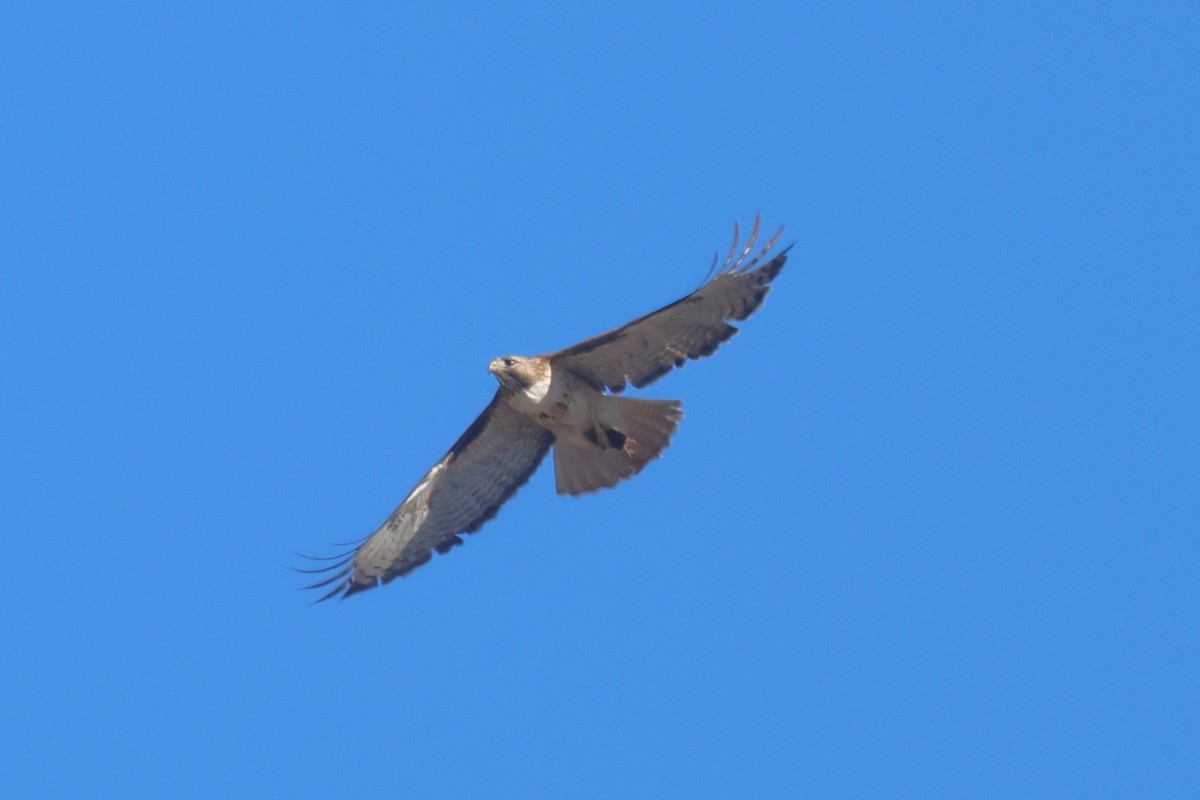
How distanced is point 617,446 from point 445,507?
1836 mm

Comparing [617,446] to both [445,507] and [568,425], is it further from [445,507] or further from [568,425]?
[445,507]

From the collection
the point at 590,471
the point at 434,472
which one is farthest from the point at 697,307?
the point at 434,472

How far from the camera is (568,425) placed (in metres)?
17.7

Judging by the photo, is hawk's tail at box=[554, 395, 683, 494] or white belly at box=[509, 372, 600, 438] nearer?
white belly at box=[509, 372, 600, 438]

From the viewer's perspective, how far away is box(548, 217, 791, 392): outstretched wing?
676 inches

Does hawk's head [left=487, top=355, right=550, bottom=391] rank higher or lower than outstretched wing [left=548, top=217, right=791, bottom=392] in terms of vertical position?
lower

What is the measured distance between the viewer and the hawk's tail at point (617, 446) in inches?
693

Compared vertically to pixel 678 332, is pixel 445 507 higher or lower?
lower

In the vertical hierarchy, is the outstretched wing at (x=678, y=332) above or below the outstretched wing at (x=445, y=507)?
above

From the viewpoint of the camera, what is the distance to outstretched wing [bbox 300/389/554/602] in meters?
18.2

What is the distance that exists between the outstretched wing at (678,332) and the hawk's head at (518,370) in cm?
14

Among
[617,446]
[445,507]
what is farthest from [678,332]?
[445,507]

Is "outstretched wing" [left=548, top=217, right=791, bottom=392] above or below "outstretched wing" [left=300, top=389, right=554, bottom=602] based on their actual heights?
above

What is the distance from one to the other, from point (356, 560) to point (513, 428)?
76.1 inches
